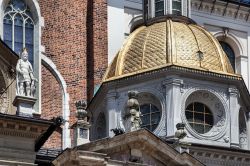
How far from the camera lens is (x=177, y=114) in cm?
3647

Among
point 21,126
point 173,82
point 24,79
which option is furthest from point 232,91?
point 21,126

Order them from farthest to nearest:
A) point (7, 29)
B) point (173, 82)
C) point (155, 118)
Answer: point (7, 29), point (155, 118), point (173, 82)

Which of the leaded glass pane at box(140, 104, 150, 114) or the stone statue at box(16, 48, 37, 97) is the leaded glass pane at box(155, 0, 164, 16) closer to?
the leaded glass pane at box(140, 104, 150, 114)

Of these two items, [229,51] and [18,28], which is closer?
[18,28]

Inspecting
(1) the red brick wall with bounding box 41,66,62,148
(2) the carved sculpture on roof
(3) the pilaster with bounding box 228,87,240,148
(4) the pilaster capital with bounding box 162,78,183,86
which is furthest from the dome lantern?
(2) the carved sculpture on roof

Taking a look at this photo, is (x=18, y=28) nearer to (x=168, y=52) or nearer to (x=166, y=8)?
(x=166, y=8)

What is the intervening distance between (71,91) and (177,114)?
18.4 ft

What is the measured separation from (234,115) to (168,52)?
11.4 ft

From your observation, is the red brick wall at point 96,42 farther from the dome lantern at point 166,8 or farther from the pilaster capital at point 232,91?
the pilaster capital at point 232,91

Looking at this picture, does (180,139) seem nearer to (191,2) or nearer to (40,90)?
(40,90)

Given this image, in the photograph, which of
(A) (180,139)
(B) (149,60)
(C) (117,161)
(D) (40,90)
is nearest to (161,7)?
(B) (149,60)

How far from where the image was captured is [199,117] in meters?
37.3

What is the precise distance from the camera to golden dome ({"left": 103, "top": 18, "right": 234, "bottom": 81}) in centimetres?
3738

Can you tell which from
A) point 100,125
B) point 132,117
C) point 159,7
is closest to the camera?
point 132,117
